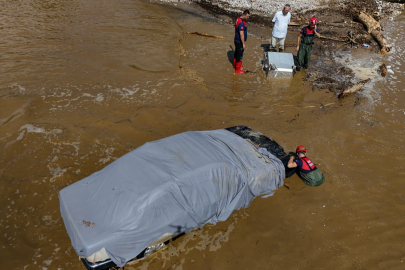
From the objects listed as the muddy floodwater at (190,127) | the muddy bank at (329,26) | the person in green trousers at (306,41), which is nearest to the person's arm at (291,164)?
the muddy floodwater at (190,127)

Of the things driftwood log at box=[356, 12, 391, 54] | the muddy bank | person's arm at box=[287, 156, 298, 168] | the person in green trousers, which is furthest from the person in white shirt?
person's arm at box=[287, 156, 298, 168]

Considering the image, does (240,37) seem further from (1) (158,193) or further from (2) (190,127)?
(1) (158,193)

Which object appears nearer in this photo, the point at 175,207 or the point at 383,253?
the point at 175,207

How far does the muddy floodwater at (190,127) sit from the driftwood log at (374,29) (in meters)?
0.46

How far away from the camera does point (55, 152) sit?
6.20m

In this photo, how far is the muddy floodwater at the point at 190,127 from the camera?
455 cm

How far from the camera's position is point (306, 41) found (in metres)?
9.18

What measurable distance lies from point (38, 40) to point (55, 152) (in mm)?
6791

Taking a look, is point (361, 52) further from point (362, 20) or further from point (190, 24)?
point (190, 24)

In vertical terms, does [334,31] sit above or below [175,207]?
above

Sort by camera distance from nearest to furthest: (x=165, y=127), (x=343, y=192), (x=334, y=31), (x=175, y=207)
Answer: (x=175, y=207)
(x=343, y=192)
(x=165, y=127)
(x=334, y=31)

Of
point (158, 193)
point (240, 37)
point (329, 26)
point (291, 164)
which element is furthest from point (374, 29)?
point (158, 193)

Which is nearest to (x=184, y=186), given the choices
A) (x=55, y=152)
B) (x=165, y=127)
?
(x=165, y=127)

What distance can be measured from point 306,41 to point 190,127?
17.3 ft
